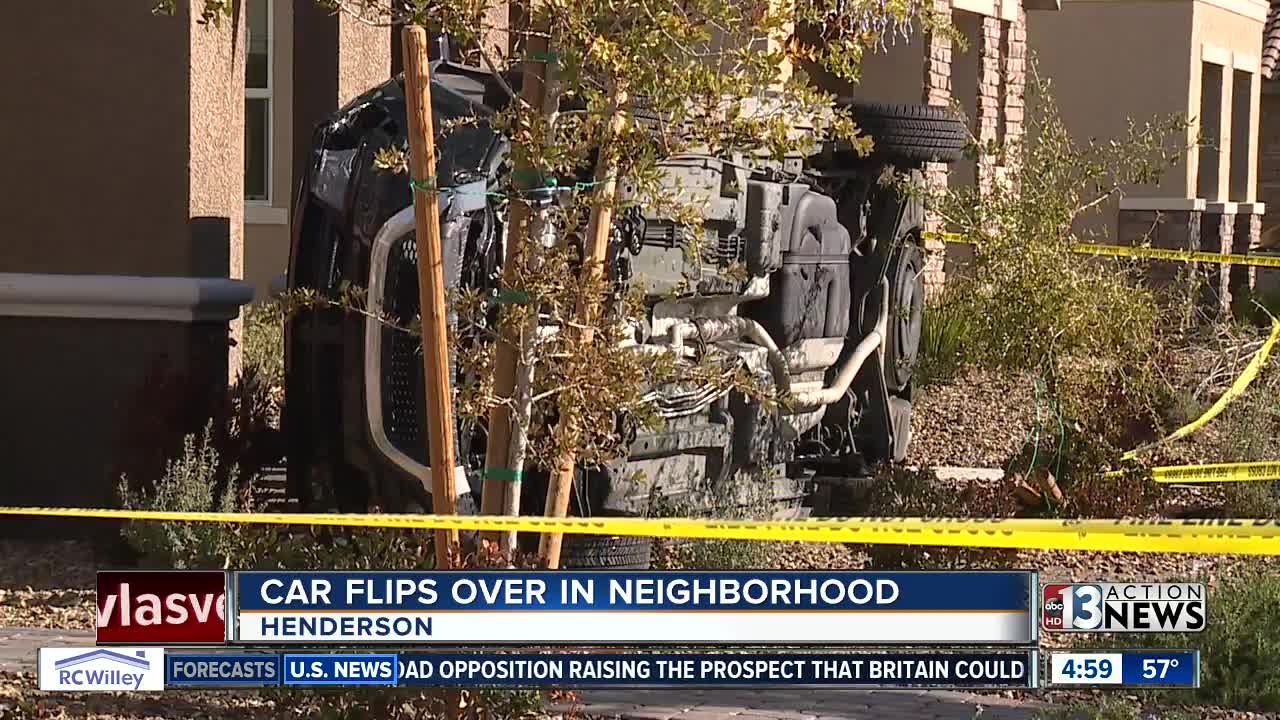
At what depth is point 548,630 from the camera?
575 cm

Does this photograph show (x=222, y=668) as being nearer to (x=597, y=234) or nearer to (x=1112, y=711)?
(x=597, y=234)

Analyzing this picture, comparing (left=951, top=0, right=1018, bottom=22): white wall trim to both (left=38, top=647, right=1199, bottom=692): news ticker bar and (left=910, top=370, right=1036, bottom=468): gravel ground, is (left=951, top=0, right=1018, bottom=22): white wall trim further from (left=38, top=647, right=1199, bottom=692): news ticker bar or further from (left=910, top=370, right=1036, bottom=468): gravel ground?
(left=38, top=647, right=1199, bottom=692): news ticker bar

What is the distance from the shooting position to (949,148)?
1106cm

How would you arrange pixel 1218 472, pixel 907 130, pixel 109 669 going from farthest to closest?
pixel 1218 472
pixel 907 130
pixel 109 669

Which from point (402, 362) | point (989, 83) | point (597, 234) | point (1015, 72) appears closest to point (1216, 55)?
point (1015, 72)

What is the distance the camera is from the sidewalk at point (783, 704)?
6.63 metres

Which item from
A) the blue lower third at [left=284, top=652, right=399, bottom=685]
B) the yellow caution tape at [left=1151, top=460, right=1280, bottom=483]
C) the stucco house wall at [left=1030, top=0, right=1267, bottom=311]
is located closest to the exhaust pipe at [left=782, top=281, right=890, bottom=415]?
the yellow caution tape at [left=1151, top=460, right=1280, bottom=483]

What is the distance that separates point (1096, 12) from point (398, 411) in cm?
1612

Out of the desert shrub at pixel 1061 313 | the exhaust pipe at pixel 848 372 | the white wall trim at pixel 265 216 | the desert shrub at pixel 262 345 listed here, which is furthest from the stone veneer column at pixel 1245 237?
the exhaust pipe at pixel 848 372

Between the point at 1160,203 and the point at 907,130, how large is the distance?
12.6m

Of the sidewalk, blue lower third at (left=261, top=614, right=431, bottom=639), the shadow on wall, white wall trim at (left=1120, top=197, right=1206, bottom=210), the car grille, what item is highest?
white wall trim at (left=1120, top=197, right=1206, bottom=210)

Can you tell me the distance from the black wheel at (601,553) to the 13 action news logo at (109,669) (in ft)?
8.06

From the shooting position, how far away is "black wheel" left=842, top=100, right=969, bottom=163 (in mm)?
10797

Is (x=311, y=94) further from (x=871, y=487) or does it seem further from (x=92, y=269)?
(x=871, y=487)
